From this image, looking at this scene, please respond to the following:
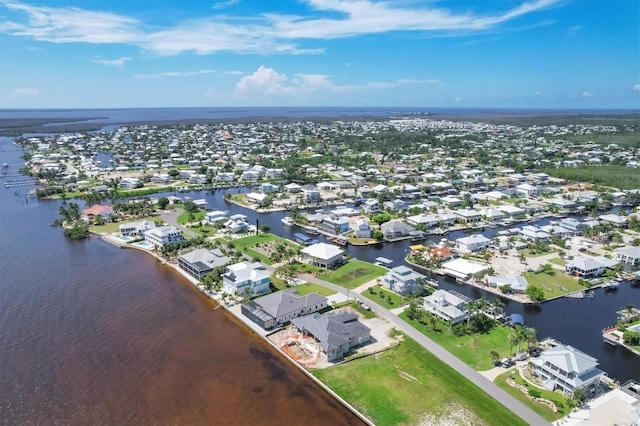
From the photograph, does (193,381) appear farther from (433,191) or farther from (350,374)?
(433,191)

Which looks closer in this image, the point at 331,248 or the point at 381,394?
the point at 381,394

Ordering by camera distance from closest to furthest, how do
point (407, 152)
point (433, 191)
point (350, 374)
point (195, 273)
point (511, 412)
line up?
point (511, 412)
point (350, 374)
point (195, 273)
point (433, 191)
point (407, 152)

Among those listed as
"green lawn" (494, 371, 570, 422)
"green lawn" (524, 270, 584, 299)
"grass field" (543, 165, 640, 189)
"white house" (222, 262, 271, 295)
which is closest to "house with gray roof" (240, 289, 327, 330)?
"white house" (222, 262, 271, 295)

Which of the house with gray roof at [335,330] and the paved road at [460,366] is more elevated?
the house with gray roof at [335,330]

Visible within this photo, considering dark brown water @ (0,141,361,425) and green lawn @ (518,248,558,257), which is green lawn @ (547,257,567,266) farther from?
dark brown water @ (0,141,361,425)

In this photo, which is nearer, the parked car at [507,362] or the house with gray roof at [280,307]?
the parked car at [507,362]

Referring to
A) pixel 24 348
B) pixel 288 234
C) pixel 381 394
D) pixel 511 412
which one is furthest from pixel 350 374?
pixel 288 234

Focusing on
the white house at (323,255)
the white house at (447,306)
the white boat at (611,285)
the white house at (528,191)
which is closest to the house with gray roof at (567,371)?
the white house at (447,306)

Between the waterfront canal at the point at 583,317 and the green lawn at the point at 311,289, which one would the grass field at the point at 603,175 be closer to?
the waterfront canal at the point at 583,317

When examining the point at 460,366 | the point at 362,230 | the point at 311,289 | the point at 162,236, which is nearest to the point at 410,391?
the point at 460,366
